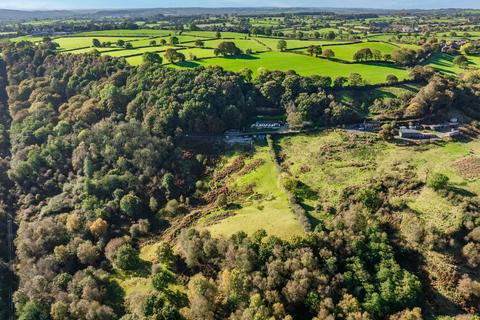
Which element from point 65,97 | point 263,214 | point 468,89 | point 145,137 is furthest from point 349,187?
point 65,97

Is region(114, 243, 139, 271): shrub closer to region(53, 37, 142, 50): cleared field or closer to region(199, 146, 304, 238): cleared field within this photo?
region(199, 146, 304, 238): cleared field

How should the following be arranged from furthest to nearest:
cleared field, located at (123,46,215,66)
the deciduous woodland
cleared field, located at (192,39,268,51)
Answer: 1. cleared field, located at (192,39,268,51)
2. cleared field, located at (123,46,215,66)
3. the deciduous woodland

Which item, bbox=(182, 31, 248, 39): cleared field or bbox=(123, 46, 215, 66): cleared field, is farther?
bbox=(182, 31, 248, 39): cleared field

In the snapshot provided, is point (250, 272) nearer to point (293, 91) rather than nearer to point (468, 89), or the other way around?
point (293, 91)

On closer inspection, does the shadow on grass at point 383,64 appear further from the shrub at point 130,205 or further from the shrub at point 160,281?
the shrub at point 160,281

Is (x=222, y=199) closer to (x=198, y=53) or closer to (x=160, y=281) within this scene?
(x=160, y=281)

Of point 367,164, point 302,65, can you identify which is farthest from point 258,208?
point 302,65

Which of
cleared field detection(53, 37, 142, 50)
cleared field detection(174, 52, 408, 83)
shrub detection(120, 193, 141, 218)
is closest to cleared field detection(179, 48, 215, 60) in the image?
cleared field detection(174, 52, 408, 83)
